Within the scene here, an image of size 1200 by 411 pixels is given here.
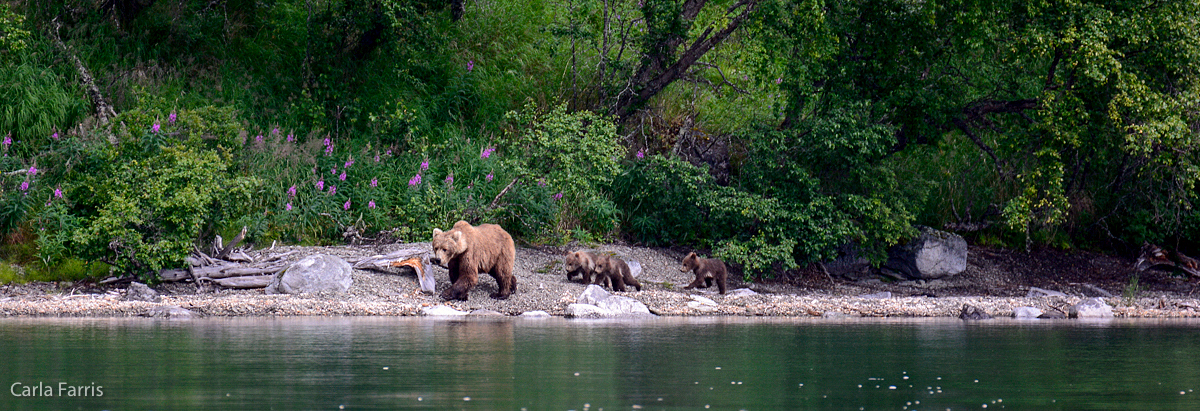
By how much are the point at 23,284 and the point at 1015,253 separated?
18.2 meters

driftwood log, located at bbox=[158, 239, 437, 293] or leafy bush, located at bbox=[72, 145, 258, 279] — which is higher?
leafy bush, located at bbox=[72, 145, 258, 279]

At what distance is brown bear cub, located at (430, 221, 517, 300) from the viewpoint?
13.5 metres

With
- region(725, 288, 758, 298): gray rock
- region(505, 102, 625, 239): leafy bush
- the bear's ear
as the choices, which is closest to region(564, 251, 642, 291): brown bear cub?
region(725, 288, 758, 298): gray rock

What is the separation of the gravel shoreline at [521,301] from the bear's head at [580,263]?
0.25 metres

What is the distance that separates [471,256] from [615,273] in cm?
258

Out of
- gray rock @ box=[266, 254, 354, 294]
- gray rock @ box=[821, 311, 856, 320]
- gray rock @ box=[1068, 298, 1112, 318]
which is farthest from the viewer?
gray rock @ box=[1068, 298, 1112, 318]

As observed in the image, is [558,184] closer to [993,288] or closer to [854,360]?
[993,288]

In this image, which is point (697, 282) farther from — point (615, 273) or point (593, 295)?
point (593, 295)

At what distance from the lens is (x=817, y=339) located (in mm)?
10430

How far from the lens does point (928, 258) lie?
19.0 meters

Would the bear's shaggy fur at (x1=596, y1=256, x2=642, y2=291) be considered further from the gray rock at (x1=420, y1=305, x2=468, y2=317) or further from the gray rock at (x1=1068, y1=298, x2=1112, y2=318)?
the gray rock at (x1=1068, y1=298, x2=1112, y2=318)

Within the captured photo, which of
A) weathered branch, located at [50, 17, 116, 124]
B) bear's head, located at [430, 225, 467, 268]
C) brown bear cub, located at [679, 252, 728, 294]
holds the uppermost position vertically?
weathered branch, located at [50, 17, 116, 124]

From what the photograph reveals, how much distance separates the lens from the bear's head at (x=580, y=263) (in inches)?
609

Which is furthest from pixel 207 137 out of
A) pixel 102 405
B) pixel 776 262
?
pixel 102 405
